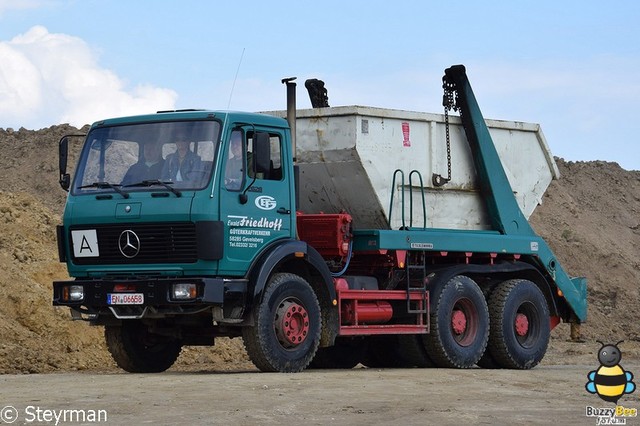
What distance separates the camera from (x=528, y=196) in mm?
20109

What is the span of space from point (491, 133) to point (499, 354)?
3316 mm

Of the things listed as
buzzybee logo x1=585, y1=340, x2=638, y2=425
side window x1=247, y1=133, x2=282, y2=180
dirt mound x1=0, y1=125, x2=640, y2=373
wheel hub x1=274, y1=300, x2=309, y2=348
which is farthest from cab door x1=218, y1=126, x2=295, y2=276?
dirt mound x1=0, y1=125, x2=640, y2=373

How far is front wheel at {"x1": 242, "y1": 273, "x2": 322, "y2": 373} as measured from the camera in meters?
15.2

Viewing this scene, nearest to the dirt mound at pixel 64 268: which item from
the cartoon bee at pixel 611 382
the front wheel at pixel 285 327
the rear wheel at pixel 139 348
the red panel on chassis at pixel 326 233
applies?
the rear wheel at pixel 139 348

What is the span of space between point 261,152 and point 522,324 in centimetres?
609

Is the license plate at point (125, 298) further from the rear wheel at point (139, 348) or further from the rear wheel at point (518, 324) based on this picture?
the rear wheel at point (518, 324)

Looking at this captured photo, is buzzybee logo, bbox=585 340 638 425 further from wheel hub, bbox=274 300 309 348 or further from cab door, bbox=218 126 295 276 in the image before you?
cab door, bbox=218 126 295 276

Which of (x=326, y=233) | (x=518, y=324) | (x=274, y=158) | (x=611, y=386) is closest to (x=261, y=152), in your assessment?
(x=274, y=158)

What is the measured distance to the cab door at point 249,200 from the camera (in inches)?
588

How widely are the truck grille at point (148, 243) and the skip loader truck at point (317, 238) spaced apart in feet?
0.06

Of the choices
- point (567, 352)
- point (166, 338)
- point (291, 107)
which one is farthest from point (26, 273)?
point (567, 352)

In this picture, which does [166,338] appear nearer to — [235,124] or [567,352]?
[235,124]

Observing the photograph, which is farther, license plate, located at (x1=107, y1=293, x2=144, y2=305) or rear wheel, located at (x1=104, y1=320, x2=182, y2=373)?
rear wheel, located at (x1=104, y1=320, x2=182, y2=373)

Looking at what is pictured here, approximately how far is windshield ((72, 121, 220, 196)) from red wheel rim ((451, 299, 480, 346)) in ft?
16.6
